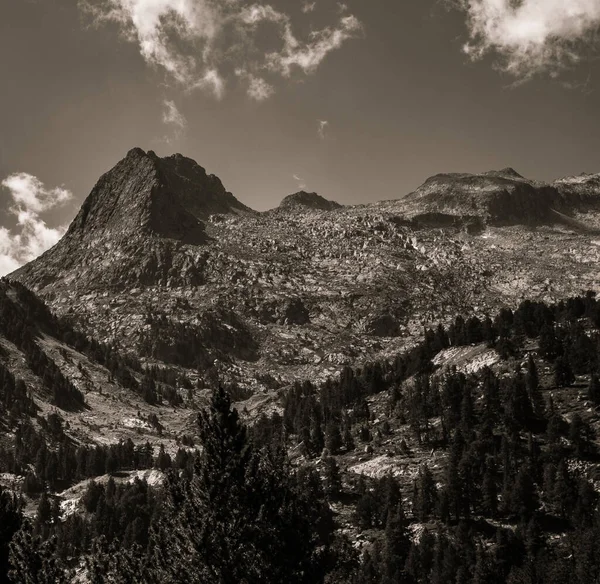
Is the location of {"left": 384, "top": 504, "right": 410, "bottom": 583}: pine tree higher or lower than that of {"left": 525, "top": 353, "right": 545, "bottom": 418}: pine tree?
lower

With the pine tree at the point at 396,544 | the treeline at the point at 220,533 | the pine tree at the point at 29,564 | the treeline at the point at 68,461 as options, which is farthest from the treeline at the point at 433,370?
the pine tree at the point at 29,564

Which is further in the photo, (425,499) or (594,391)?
(594,391)

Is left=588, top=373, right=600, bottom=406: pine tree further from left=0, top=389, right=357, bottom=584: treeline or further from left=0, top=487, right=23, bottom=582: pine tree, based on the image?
left=0, top=487, right=23, bottom=582: pine tree

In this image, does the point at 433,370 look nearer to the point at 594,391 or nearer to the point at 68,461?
the point at 594,391

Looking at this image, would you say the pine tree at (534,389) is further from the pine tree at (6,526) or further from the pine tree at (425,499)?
the pine tree at (6,526)

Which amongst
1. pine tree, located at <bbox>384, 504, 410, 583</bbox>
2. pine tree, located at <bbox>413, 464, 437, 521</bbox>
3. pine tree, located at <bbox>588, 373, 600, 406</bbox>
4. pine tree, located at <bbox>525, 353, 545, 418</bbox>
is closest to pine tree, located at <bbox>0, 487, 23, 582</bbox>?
pine tree, located at <bbox>384, 504, 410, 583</bbox>

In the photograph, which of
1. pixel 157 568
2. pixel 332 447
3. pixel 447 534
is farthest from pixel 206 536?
pixel 332 447

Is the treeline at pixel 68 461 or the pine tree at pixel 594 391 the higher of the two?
the pine tree at pixel 594 391

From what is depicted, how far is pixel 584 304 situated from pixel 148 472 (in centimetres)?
14011

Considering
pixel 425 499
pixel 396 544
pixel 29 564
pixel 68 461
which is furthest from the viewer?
pixel 68 461

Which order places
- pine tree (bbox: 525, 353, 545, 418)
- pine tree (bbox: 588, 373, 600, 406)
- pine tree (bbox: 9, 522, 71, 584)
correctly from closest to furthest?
1. pine tree (bbox: 9, 522, 71, 584)
2. pine tree (bbox: 588, 373, 600, 406)
3. pine tree (bbox: 525, 353, 545, 418)

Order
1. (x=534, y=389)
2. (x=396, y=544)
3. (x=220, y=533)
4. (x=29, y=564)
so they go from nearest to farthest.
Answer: (x=220, y=533) < (x=29, y=564) < (x=396, y=544) < (x=534, y=389)

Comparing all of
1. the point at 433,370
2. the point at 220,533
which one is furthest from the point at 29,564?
the point at 433,370

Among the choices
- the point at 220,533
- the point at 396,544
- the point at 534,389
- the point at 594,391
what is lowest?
the point at 396,544
